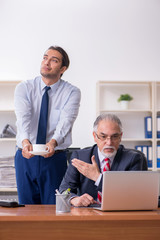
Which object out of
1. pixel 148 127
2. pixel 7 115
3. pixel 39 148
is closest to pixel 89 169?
pixel 39 148

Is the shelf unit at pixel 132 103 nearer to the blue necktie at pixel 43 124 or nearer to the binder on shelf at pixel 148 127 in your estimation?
the binder on shelf at pixel 148 127

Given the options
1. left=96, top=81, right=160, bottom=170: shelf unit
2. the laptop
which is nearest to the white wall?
left=96, top=81, right=160, bottom=170: shelf unit

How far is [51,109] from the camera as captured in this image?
2758mm

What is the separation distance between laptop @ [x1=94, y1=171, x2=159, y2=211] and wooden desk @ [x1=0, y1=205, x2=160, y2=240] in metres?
0.16

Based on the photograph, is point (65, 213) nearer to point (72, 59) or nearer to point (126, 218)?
point (126, 218)

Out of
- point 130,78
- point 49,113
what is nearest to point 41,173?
point 49,113

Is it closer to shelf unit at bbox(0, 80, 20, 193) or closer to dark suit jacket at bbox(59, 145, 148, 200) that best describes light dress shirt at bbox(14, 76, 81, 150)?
dark suit jacket at bbox(59, 145, 148, 200)

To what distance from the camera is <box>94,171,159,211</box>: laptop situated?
1645 mm

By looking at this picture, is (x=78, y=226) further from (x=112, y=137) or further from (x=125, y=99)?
(x=125, y=99)

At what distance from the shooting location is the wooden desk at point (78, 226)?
1471 millimetres

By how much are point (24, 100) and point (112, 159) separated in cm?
84

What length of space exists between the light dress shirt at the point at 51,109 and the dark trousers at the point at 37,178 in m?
0.15

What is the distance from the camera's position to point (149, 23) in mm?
5578

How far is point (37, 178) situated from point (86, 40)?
332 centimetres
